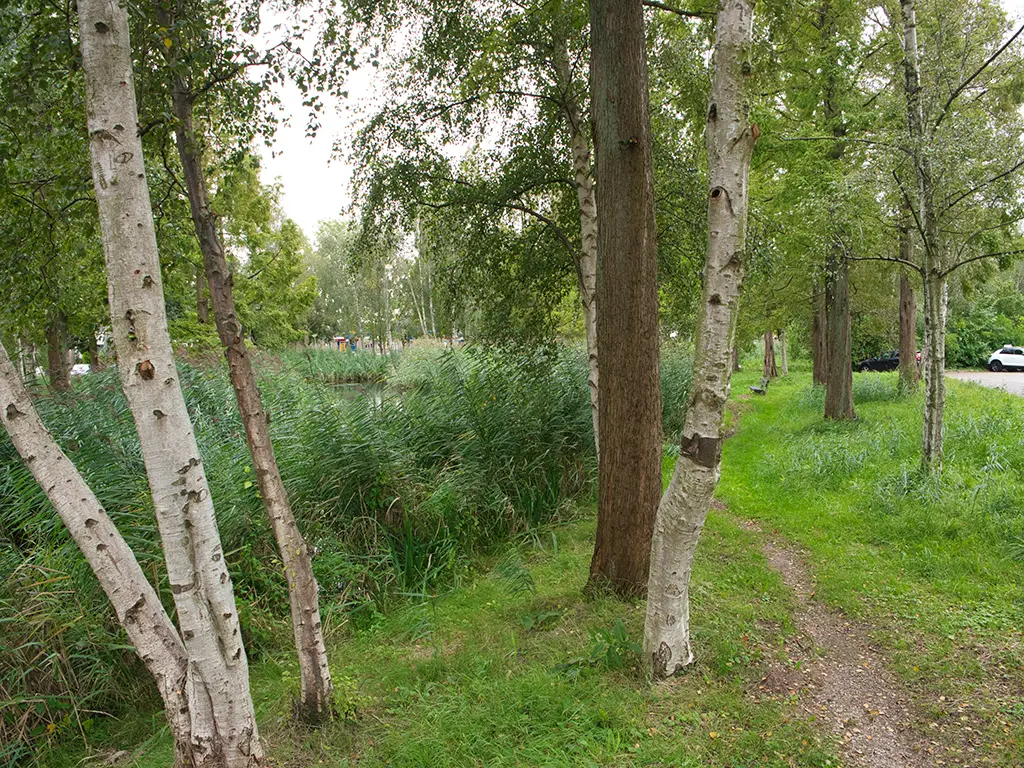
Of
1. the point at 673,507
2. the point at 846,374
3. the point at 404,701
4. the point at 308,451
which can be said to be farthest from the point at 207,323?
the point at 846,374

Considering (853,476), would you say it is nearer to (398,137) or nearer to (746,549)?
(746,549)

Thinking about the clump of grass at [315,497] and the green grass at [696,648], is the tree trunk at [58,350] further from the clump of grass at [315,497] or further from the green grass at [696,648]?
the green grass at [696,648]

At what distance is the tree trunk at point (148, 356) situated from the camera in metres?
2.41

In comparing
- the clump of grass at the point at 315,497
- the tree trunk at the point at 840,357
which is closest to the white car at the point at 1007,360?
the tree trunk at the point at 840,357

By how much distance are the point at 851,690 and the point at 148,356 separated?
4.13 meters

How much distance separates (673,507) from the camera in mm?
3297

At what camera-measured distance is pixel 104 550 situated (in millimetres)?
2580

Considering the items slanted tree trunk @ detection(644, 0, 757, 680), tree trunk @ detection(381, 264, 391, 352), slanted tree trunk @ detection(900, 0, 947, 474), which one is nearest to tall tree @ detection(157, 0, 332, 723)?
slanted tree trunk @ detection(644, 0, 757, 680)

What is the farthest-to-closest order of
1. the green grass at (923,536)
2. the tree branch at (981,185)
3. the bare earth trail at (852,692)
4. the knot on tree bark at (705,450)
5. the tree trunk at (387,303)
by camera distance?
the tree trunk at (387,303), the tree branch at (981,185), the green grass at (923,536), the knot on tree bark at (705,450), the bare earth trail at (852,692)

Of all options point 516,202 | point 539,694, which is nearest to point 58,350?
point 516,202

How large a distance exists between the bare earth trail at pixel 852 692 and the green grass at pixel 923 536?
123 millimetres

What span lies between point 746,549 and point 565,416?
3.25 meters

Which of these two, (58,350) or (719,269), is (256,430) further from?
(58,350)

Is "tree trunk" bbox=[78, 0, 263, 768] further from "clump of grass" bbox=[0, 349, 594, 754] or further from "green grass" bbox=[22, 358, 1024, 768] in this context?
"clump of grass" bbox=[0, 349, 594, 754]
